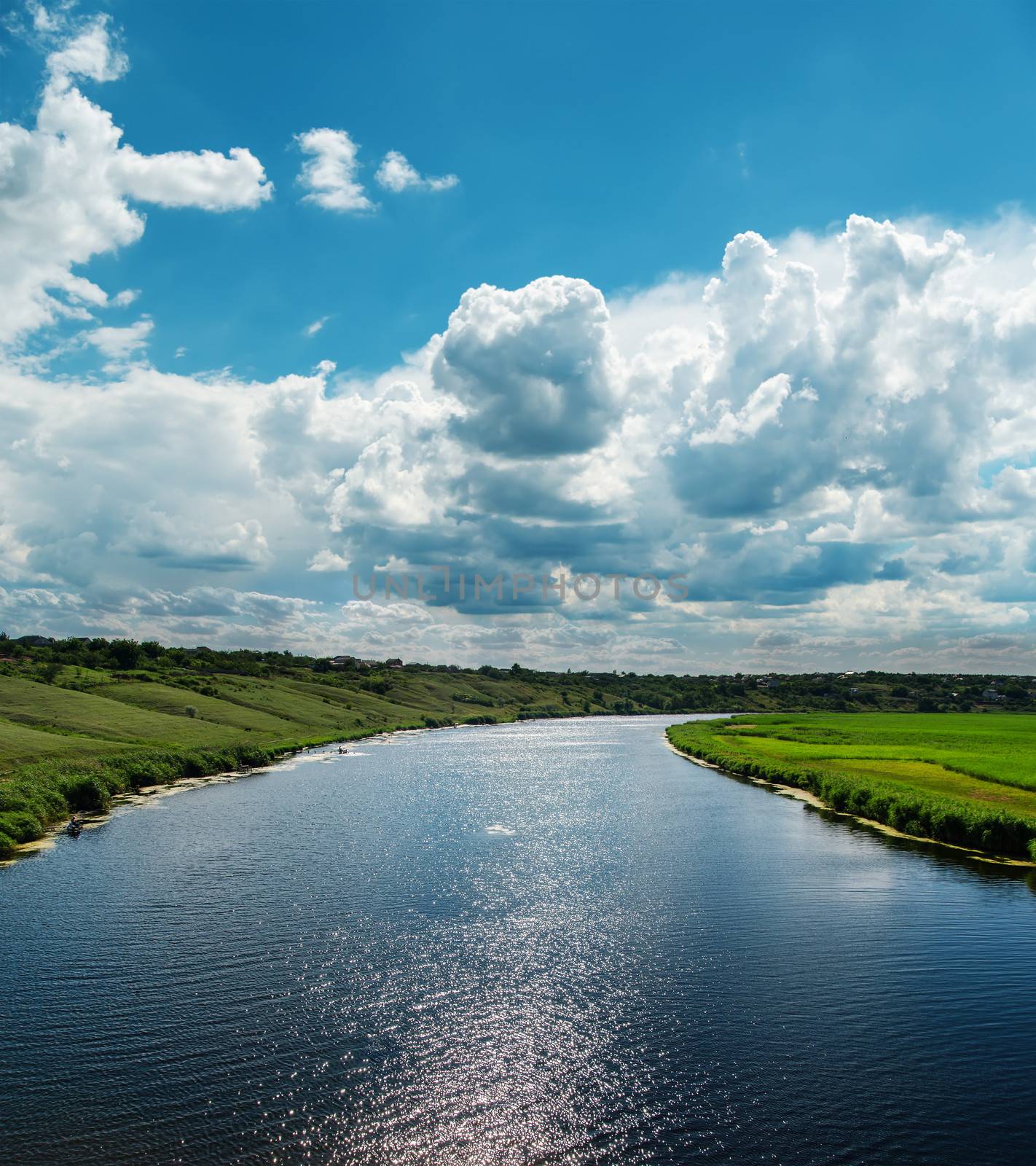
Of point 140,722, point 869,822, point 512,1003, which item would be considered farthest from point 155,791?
point 869,822

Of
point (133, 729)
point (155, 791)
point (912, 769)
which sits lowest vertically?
point (155, 791)

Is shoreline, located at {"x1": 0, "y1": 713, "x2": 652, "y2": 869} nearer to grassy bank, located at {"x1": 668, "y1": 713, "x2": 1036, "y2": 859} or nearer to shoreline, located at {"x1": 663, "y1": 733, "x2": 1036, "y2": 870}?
shoreline, located at {"x1": 663, "y1": 733, "x2": 1036, "y2": 870}

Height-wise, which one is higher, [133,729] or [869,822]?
[133,729]

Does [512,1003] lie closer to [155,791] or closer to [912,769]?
[155,791]

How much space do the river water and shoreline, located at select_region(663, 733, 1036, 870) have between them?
2.07 metres

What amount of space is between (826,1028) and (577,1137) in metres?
9.41

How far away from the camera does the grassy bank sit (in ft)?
167

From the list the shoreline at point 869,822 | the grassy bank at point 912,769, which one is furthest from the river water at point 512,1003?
the grassy bank at point 912,769

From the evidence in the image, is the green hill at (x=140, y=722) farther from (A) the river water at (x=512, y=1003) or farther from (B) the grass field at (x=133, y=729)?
(A) the river water at (x=512, y=1003)

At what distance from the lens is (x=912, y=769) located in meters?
77.1

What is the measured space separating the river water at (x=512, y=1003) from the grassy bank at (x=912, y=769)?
13.3 feet

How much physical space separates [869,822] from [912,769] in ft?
67.1

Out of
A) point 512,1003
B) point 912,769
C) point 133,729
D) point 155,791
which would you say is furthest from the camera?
point 133,729

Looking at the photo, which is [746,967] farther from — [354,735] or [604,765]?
[354,735]
